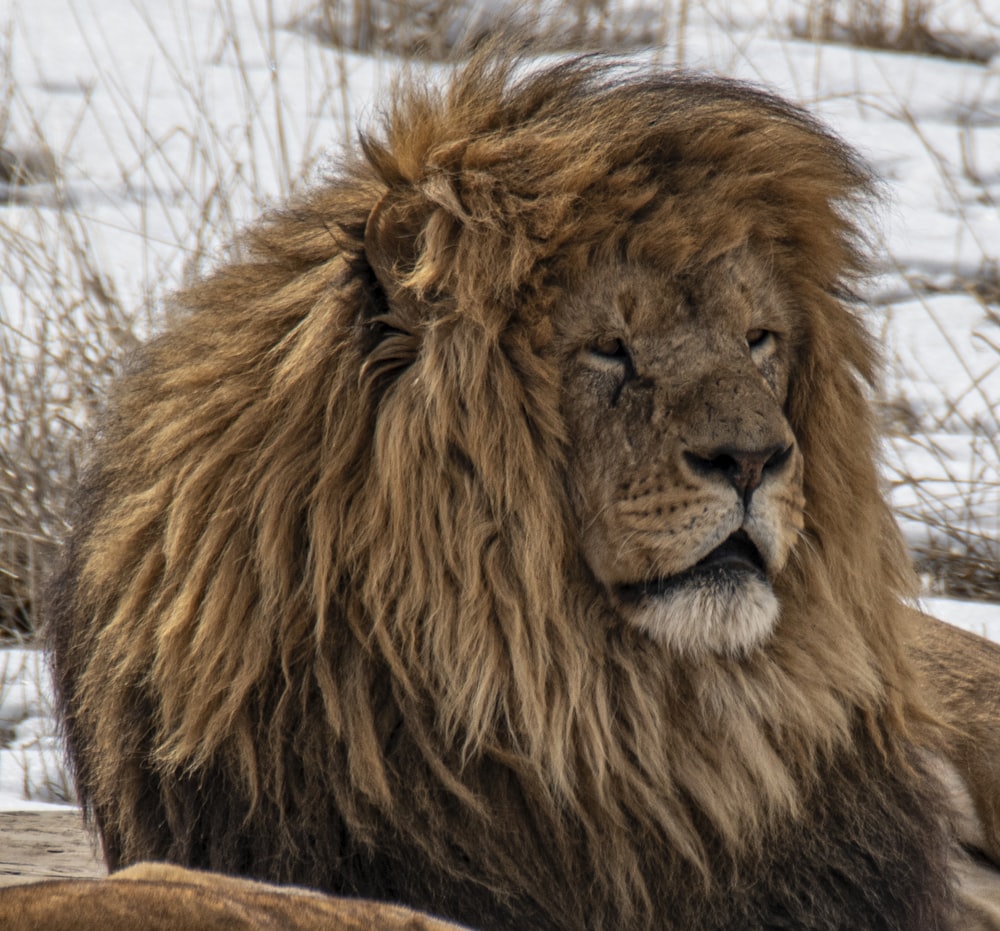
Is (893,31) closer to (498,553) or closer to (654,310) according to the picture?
(654,310)

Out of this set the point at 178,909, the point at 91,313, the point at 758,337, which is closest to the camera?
the point at 178,909

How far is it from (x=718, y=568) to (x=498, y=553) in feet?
1.00

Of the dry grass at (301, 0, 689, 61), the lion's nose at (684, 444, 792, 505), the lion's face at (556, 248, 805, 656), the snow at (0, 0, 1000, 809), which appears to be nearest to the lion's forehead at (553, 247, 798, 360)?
the lion's face at (556, 248, 805, 656)

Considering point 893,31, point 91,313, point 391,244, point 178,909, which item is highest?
point 391,244

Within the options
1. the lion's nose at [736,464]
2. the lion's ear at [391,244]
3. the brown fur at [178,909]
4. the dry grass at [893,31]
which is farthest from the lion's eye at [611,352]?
the dry grass at [893,31]

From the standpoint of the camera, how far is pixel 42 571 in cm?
402

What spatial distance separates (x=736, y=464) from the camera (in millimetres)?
2064

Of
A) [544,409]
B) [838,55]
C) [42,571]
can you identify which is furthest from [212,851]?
[838,55]

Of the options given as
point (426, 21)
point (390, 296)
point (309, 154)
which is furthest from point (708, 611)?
point (426, 21)

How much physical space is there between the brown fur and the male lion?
0.60m

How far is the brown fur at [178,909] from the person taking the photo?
1.27 metres

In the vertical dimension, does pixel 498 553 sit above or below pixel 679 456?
below

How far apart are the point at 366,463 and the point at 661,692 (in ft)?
1.74

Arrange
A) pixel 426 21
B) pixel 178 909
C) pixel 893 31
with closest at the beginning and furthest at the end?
pixel 178 909 → pixel 426 21 → pixel 893 31
